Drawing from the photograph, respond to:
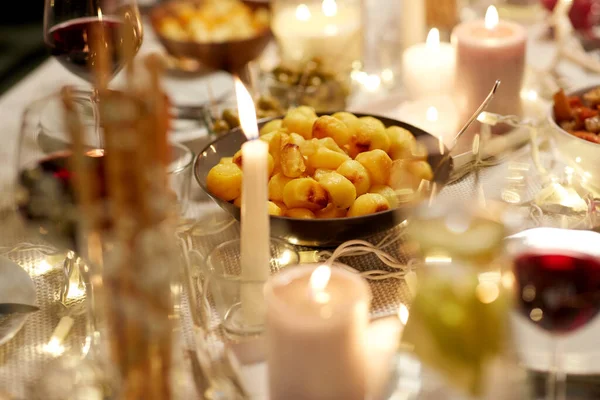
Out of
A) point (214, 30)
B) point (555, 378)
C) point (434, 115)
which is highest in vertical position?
point (214, 30)

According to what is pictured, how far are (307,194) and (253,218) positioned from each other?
0.39 ft

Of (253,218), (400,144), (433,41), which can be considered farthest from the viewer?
(433,41)

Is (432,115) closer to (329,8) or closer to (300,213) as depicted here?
(300,213)

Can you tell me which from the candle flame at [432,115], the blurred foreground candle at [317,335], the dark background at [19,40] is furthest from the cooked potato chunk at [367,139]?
the dark background at [19,40]

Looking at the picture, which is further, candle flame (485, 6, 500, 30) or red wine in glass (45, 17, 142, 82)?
candle flame (485, 6, 500, 30)

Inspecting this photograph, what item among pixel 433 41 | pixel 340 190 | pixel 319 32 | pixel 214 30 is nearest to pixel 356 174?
pixel 340 190

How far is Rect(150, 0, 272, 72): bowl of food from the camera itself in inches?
58.5

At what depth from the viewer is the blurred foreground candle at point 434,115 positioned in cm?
115

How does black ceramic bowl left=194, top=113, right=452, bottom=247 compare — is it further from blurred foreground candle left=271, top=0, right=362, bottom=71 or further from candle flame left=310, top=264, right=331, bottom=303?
blurred foreground candle left=271, top=0, right=362, bottom=71

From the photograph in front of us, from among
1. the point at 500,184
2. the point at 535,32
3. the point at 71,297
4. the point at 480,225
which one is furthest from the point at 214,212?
the point at 535,32

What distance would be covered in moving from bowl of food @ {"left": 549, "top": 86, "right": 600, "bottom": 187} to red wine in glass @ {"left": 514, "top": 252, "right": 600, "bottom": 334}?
41 centimetres

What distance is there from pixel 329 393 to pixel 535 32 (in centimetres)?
120

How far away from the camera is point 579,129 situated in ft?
3.50

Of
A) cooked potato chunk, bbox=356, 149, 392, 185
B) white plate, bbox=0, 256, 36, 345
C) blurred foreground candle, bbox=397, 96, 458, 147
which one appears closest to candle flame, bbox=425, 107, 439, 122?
blurred foreground candle, bbox=397, 96, 458, 147
